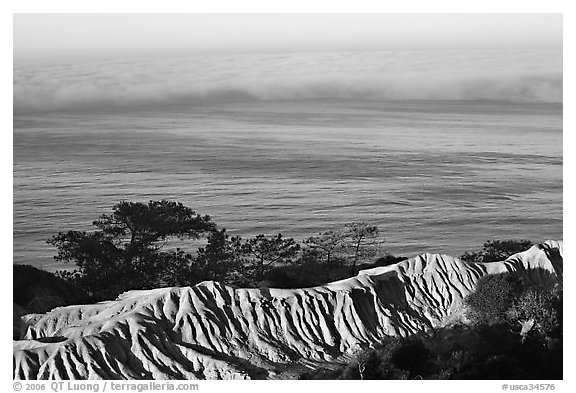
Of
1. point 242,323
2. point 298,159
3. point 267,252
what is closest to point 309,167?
point 298,159

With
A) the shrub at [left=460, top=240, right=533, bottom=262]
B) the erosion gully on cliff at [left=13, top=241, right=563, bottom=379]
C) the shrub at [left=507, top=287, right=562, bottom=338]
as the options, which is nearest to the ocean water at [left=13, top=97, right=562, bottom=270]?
the shrub at [left=460, top=240, right=533, bottom=262]

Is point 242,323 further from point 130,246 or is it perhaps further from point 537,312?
point 537,312

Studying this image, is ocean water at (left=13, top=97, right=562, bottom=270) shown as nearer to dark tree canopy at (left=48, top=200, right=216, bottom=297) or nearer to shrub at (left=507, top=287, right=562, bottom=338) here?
dark tree canopy at (left=48, top=200, right=216, bottom=297)

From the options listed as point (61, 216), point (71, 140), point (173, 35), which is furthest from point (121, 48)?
point (61, 216)

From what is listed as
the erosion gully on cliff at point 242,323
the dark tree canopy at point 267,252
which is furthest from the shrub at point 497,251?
the dark tree canopy at point 267,252

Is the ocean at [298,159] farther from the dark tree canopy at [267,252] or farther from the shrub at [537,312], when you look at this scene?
the shrub at [537,312]

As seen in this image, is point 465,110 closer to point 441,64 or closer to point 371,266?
point 441,64
